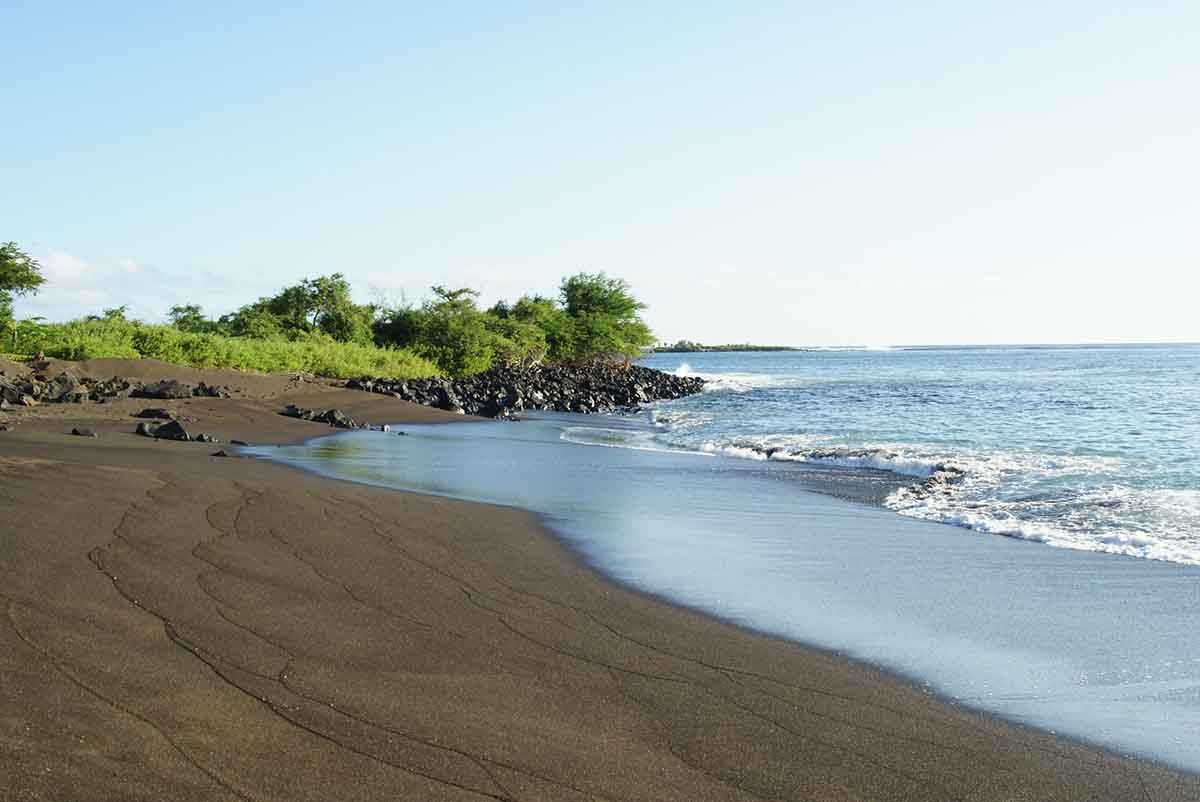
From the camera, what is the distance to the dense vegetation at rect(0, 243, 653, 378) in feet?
112

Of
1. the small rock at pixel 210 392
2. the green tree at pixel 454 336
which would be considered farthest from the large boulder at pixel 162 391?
the green tree at pixel 454 336

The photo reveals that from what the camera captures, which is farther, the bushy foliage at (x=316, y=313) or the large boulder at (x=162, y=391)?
the bushy foliage at (x=316, y=313)

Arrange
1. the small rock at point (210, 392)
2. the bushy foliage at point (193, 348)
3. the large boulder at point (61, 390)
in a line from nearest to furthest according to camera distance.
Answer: the large boulder at point (61, 390), the small rock at point (210, 392), the bushy foliage at point (193, 348)

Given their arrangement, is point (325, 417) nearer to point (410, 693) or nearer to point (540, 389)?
point (540, 389)

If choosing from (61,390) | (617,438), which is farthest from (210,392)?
(617,438)

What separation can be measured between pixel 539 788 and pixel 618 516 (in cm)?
855

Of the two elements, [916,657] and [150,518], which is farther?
[150,518]

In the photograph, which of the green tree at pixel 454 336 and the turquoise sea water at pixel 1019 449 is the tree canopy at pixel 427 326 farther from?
the turquoise sea water at pixel 1019 449

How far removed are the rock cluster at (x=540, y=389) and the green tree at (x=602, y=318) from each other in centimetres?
153

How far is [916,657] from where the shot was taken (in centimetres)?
687

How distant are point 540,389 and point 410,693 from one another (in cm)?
4181

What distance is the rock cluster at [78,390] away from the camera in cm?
2147

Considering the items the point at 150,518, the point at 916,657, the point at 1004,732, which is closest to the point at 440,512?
the point at 150,518

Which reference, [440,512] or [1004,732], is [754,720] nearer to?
[1004,732]
